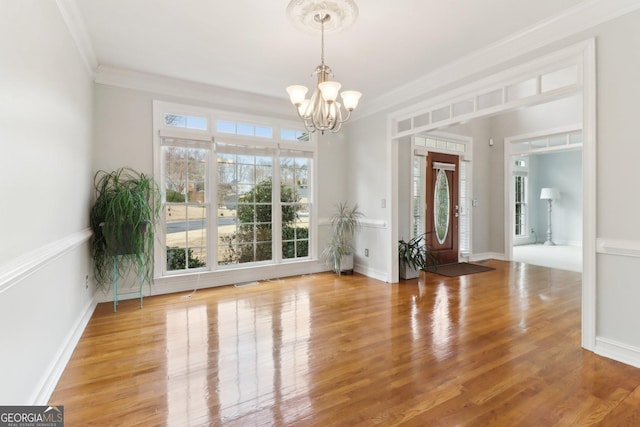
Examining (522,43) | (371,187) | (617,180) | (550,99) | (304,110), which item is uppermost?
(522,43)

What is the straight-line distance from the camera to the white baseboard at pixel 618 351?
2254 millimetres

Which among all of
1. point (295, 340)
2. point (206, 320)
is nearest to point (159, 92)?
point (206, 320)

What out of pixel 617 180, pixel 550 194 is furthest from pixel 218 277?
pixel 550 194

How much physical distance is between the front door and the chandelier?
351 centimetres

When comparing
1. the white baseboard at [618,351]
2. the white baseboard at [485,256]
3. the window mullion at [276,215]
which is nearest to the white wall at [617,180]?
the white baseboard at [618,351]

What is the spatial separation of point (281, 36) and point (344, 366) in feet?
9.57

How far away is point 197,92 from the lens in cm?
416

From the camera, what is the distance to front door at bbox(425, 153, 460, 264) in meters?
5.67

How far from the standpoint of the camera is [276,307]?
3.55 metres

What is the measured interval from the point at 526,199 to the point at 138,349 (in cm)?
972

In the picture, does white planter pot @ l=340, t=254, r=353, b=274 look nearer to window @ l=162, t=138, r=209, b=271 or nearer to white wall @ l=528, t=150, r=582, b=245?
window @ l=162, t=138, r=209, b=271

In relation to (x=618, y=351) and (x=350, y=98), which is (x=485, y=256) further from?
(x=350, y=98)

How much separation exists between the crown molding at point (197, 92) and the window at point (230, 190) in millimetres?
141

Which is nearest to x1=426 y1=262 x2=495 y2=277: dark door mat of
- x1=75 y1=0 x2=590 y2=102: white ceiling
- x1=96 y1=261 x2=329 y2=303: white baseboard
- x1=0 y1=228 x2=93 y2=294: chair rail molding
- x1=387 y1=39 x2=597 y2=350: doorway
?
x1=96 y1=261 x2=329 y2=303: white baseboard
